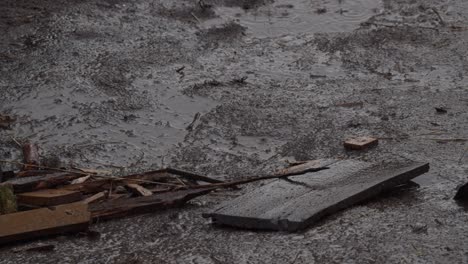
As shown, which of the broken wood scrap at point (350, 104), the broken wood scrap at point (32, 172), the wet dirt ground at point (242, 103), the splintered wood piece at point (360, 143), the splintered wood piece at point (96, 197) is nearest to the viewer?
the wet dirt ground at point (242, 103)

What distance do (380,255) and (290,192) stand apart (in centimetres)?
86

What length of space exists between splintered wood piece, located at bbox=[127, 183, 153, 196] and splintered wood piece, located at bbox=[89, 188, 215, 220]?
77mm

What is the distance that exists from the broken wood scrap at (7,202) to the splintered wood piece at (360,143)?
8.20 ft

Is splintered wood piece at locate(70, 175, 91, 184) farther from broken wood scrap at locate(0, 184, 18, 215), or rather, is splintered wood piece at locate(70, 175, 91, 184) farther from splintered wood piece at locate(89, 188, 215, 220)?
broken wood scrap at locate(0, 184, 18, 215)

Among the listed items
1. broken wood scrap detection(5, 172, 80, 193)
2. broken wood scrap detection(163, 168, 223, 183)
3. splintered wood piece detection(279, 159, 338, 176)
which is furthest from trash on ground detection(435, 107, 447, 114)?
broken wood scrap detection(5, 172, 80, 193)

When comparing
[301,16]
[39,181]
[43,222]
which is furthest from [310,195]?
[301,16]

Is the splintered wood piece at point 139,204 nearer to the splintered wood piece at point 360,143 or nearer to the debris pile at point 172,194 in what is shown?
the debris pile at point 172,194

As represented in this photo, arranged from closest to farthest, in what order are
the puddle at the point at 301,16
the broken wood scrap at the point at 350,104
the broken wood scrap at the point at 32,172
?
1. the broken wood scrap at the point at 32,172
2. the broken wood scrap at the point at 350,104
3. the puddle at the point at 301,16

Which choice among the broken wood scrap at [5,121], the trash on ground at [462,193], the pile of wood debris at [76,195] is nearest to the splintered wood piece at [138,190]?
the pile of wood debris at [76,195]

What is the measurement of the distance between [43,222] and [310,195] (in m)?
1.61

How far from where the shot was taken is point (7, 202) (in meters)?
4.27

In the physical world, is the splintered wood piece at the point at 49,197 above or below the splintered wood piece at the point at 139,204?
above

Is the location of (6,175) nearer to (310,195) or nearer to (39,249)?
(39,249)

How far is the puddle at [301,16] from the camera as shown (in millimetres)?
8359
